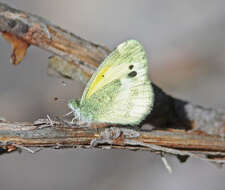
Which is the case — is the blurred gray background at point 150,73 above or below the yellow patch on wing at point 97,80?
above

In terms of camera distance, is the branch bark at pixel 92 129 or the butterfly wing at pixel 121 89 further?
the butterfly wing at pixel 121 89

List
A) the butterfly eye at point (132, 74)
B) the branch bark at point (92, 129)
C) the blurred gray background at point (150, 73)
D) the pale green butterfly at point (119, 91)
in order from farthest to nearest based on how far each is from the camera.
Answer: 1. the blurred gray background at point (150, 73)
2. the butterfly eye at point (132, 74)
3. the pale green butterfly at point (119, 91)
4. the branch bark at point (92, 129)

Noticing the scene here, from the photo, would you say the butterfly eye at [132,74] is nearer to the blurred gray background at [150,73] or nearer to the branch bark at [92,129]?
the branch bark at [92,129]

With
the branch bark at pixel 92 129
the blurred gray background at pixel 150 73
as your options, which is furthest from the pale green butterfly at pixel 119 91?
the blurred gray background at pixel 150 73

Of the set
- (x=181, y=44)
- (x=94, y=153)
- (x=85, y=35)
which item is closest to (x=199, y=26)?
(x=181, y=44)

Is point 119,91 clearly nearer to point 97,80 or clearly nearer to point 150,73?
point 97,80

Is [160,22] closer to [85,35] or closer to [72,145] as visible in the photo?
[85,35]
